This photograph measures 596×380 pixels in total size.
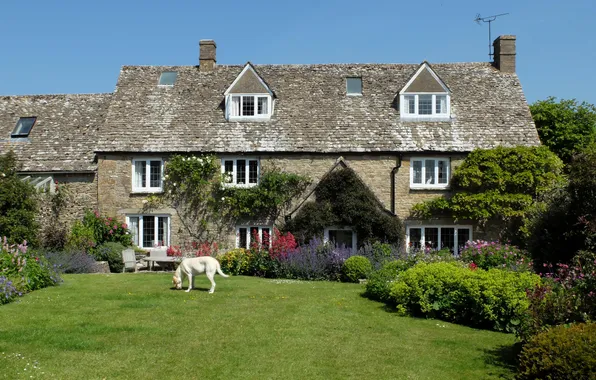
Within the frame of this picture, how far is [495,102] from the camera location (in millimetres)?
27656

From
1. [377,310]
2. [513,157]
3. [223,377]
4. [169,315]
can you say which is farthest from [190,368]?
[513,157]

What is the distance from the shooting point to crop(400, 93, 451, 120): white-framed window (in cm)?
2694

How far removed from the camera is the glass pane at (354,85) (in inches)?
1137

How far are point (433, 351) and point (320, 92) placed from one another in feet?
66.5

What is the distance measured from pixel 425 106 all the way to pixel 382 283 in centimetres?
1408

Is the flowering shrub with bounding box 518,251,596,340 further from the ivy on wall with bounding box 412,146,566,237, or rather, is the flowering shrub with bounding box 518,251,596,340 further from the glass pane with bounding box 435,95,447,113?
the glass pane with bounding box 435,95,447,113

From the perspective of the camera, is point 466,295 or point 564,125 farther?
point 564,125

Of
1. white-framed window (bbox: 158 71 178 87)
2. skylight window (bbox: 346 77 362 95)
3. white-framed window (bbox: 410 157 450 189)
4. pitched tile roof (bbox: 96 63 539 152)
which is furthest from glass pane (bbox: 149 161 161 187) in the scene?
white-framed window (bbox: 410 157 450 189)

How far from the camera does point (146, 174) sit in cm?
2642

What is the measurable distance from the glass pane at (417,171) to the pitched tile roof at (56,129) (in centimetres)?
1509

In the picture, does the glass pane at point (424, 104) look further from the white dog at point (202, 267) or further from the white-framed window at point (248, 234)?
the white dog at point (202, 267)

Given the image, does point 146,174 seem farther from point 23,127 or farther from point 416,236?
point 416,236

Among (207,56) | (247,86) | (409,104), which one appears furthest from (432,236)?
(207,56)

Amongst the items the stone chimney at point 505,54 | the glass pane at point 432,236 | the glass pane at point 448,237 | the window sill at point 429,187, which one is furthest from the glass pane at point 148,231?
the stone chimney at point 505,54
